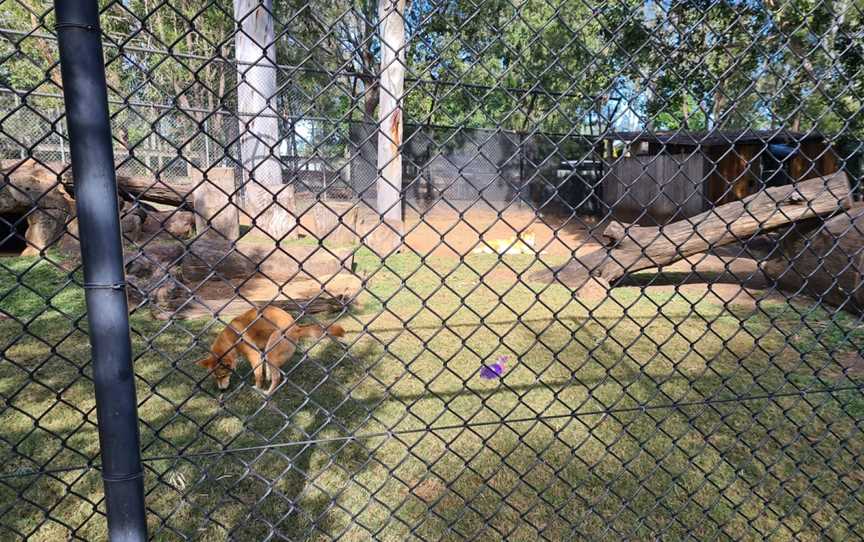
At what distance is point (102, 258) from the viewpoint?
1036 millimetres

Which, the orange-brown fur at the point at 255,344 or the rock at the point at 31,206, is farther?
the rock at the point at 31,206

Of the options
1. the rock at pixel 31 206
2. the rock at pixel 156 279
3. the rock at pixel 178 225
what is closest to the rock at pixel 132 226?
the rock at pixel 178 225

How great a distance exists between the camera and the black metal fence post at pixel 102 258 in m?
0.98

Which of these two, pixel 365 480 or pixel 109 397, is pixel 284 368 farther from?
pixel 109 397

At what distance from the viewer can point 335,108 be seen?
15773mm

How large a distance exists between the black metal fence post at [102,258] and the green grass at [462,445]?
0.23 m

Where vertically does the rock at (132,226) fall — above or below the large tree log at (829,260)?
below

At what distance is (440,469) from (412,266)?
5.43 m

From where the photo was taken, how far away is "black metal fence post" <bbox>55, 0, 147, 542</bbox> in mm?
984

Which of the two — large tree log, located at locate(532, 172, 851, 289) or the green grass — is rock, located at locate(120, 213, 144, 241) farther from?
large tree log, located at locate(532, 172, 851, 289)

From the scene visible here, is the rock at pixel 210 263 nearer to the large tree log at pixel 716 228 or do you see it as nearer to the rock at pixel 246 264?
the rock at pixel 246 264

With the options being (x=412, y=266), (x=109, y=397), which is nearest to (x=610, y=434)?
(x=109, y=397)

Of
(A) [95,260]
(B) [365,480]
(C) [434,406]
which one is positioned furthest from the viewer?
(C) [434,406]

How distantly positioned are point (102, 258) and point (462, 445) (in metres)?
2.17
